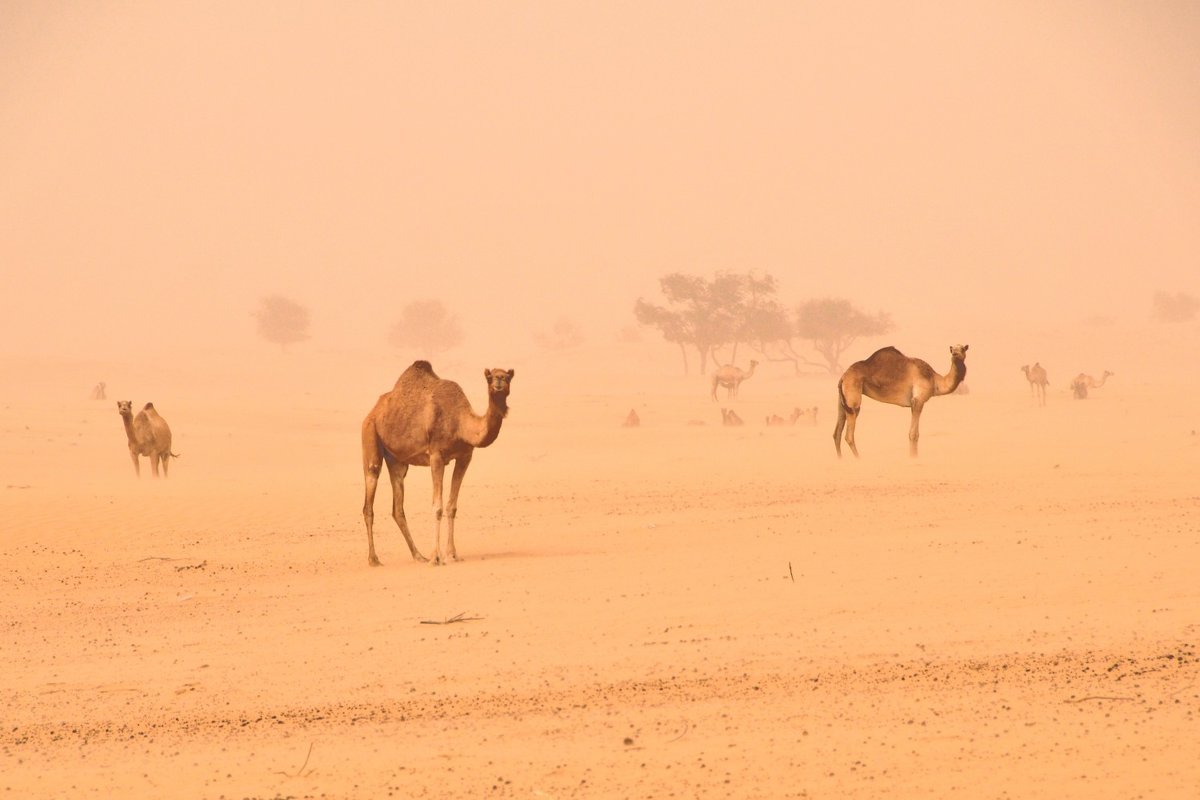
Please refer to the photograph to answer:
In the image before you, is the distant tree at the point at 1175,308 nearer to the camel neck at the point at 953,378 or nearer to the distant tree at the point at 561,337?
the distant tree at the point at 561,337

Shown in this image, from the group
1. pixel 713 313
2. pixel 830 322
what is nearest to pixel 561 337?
pixel 713 313

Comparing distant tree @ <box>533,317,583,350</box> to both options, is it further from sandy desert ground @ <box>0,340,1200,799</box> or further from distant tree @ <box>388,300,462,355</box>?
sandy desert ground @ <box>0,340,1200,799</box>

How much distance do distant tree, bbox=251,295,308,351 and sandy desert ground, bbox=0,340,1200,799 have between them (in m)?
78.2

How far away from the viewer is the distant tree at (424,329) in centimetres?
10969

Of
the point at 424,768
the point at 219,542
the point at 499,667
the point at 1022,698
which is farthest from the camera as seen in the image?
the point at 219,542

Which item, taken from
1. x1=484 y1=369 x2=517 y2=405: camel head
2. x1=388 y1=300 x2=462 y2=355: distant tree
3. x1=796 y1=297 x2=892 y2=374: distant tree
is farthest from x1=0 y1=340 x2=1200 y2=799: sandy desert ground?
x1=388 y1=300 x2=462 y2=355: distant tree

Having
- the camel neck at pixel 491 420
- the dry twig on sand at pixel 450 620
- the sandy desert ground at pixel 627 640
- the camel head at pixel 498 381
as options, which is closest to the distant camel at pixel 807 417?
the sandy desert ground at pixel 627 640

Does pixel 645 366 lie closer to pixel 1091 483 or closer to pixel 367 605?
pixel 1091 483

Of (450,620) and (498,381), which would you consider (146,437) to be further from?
(450,620)

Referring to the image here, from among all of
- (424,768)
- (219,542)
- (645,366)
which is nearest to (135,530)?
(219,542)

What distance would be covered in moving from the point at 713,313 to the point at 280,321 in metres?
36.2

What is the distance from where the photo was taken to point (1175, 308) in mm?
105938

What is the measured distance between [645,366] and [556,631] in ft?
259

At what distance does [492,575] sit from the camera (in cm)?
1220
